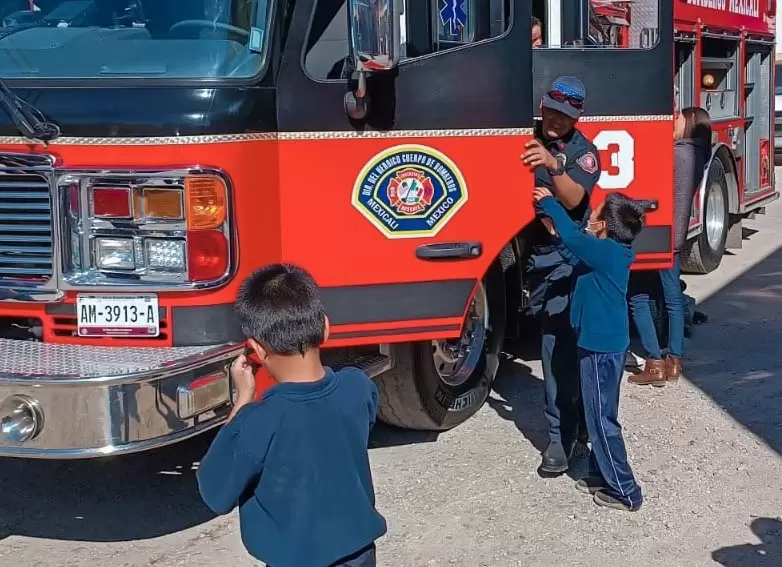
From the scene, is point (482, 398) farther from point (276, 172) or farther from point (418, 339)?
point (276, 172)

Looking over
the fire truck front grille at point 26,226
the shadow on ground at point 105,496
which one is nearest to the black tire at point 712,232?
the shadow on ground at point 105,496

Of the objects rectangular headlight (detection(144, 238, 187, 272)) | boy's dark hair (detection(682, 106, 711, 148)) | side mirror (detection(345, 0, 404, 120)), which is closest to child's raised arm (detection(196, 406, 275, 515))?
rectangular headlight (detection(144, 238, 187, 272))

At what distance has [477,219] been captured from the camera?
4934mm

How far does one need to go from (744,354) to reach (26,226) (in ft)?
15.8

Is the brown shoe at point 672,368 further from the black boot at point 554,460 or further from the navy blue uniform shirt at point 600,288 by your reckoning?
the navy blue uniform shirt at point 600,288

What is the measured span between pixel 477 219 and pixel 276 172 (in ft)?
3.20

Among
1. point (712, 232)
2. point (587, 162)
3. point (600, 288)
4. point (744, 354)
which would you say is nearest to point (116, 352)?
point (600, 288)

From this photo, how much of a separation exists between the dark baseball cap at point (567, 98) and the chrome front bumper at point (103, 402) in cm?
211

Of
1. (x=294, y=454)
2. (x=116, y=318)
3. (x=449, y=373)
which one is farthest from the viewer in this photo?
(x=449, y=373)

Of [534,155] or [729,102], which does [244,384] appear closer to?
[534,155]

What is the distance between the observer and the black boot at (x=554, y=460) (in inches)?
204

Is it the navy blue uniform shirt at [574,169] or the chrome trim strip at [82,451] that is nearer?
the chrome trim strip at [82,451]

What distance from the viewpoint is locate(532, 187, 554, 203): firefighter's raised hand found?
16.4 feet

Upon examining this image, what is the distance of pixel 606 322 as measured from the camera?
4.70 m
